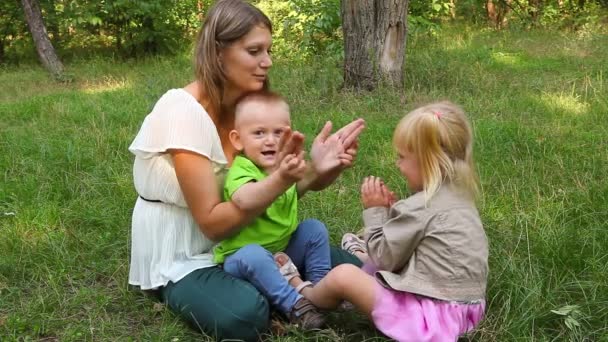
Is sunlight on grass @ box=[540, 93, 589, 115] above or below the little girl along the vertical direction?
below

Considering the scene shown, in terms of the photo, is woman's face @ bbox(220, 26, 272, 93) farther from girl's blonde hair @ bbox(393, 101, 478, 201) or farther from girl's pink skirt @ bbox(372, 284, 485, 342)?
girl's pink skirt @ bbox(372, 284, 485, 342)

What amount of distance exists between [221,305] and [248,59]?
3.07 feet

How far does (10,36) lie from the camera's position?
12.6 m

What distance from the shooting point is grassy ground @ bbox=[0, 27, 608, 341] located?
101 inches

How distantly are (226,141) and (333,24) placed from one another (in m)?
6.70

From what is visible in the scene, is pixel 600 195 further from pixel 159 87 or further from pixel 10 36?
pixel 10 36

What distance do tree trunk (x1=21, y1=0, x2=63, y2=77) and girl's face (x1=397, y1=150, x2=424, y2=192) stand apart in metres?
8.65

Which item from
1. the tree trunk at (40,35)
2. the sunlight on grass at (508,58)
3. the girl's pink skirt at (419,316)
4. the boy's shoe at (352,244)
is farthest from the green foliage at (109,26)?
the girl's pink skirt at (419,316)

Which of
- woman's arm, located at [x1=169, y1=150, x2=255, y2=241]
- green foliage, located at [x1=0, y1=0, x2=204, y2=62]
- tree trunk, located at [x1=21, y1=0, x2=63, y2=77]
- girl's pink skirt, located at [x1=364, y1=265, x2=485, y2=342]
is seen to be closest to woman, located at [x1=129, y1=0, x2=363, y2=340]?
woman's arm, located at [x1=169, y1=150, x2=255, y2=241]

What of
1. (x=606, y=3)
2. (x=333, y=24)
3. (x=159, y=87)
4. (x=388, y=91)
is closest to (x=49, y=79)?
(x=159, y=87)

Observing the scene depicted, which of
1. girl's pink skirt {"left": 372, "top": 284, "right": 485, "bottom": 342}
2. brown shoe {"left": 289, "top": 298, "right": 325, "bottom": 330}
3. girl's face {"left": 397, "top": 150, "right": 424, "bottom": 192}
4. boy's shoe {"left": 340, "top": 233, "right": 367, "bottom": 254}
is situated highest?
girl's face {"left": 397, "top": 150, "right": 424, "bottom": 192}

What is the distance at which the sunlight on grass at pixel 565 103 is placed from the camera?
5.20 m

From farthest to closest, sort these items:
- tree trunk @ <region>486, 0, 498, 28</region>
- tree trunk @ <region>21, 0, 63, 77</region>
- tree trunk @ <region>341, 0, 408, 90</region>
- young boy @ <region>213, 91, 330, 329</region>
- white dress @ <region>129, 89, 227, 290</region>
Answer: tree trunk @ <region>486, 0, 498, 28</region>, tree trunk @ <region>21, 0, 63, 77</region>, tree trunk @ <region>341, 0, 408, 90</region>, white dress @ <region>129, 89, 227, 290</region>, young boy @ <region>213, 91, 330, 329</region>

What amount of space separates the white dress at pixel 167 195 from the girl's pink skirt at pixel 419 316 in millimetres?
767
